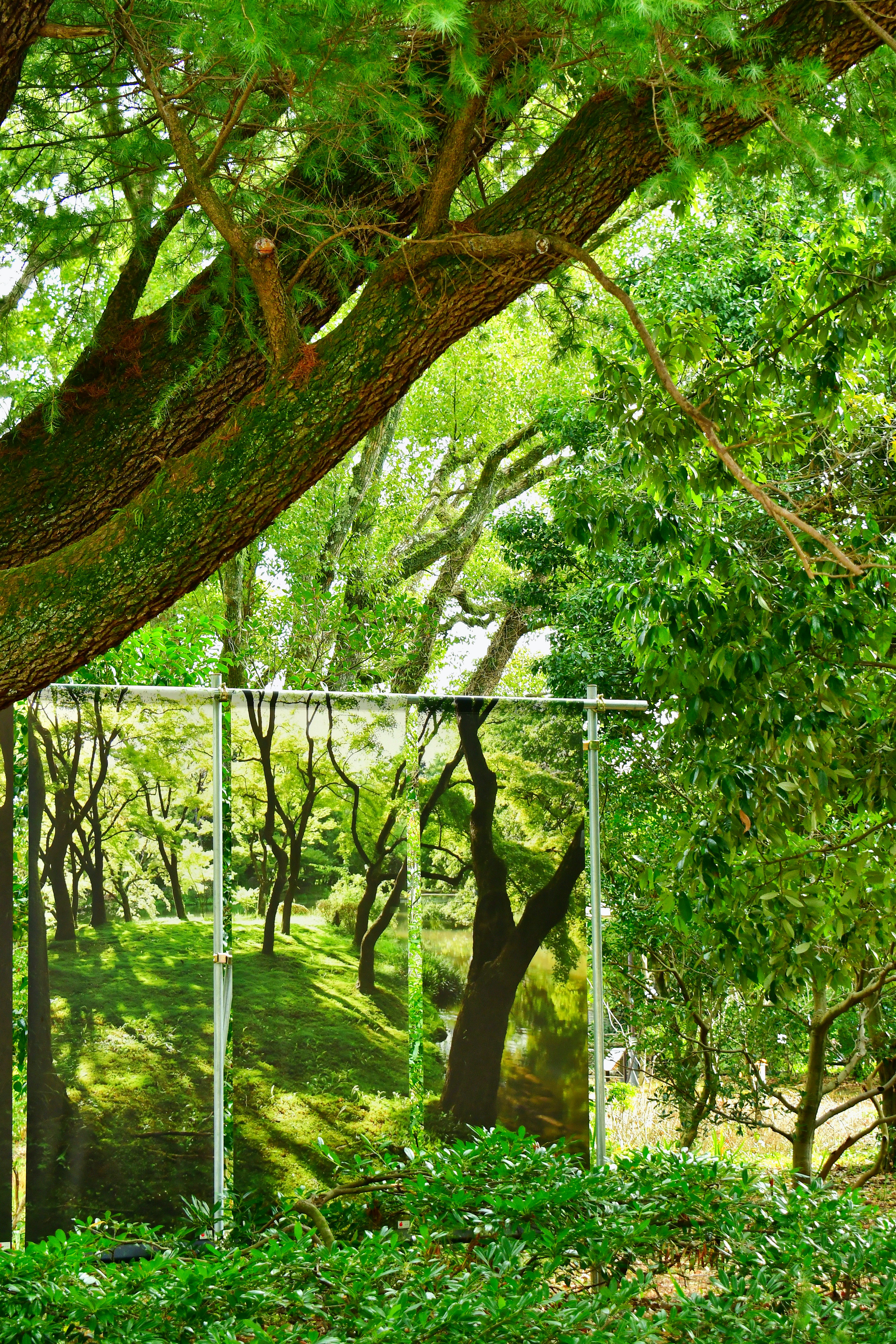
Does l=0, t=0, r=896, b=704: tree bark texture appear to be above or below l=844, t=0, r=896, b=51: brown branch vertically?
below

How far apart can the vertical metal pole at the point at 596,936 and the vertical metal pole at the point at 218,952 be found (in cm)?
112

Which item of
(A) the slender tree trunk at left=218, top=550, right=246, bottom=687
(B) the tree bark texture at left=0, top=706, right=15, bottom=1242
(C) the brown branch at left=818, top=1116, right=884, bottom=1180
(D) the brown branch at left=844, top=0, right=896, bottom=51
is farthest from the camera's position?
(A) the slender tree trunk at left=218, top=550, right=246, bottom=687

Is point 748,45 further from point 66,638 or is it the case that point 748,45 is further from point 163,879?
point 163,879

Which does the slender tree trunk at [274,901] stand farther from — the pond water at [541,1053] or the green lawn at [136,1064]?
the pond water at [541,1053]

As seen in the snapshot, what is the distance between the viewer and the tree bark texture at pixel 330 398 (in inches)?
80.7

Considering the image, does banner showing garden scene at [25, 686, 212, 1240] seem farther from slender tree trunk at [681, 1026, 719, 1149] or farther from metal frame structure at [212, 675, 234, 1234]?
slender tree trunk at [681, 1026, 719, 1149]

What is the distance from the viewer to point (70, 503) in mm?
2463

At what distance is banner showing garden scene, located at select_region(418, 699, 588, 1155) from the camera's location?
3480 millimetres

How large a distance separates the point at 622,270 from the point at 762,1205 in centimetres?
553

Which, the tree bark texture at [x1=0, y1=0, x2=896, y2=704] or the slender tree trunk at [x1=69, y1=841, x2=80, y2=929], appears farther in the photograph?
the slender tree trunk at [x1=69, y1=841, x2=80, y2=929]

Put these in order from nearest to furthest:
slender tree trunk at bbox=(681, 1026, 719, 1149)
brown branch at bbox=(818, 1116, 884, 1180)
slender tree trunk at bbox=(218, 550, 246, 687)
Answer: brown branch at bbox=(818, 1116, 884, 1180)
slender tree trunk at bbox=(681, 1026, 719, 1149)
slender tree trunk at bbox=(218, 550, 246, 687)

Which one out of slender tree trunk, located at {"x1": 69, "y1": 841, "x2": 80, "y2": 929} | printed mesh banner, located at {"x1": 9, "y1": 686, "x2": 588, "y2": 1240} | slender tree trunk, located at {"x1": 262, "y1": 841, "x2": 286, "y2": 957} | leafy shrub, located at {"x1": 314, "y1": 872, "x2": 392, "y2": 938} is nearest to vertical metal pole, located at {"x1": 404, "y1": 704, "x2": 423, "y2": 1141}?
printed mesh banner, located at {"x1": 9, "y1": 686, "x2": 588, "y2": 1240}

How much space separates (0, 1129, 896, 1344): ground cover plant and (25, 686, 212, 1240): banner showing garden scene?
29 centimetres

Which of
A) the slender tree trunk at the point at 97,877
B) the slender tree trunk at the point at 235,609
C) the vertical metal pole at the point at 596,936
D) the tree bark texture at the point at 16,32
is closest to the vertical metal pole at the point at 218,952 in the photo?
the slender tree trunk at the point at 97,877
